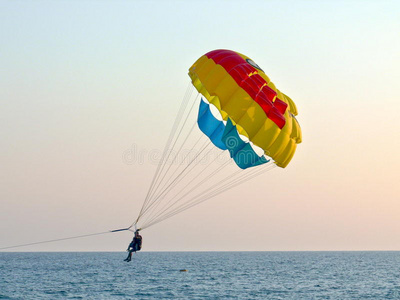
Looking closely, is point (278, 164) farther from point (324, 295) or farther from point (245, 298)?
point (324, 295)

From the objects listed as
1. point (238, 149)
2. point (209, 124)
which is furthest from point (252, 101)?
point (209, 124)

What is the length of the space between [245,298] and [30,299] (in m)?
15.8

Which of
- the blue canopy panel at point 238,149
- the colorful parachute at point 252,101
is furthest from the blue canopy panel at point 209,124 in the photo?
the colorful parachute at point 252,101

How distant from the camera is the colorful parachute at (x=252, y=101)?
24359mm

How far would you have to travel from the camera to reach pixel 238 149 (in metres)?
26.7

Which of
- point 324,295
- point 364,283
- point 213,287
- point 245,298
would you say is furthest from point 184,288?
point 364,283

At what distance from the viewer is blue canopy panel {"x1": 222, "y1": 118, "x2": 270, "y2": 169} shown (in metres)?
26.5

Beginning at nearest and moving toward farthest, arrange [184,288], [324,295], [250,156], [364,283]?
[250,156] < [324,295] < [184,288] < [364,283]

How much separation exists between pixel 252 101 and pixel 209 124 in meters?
4.04

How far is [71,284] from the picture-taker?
183 feet

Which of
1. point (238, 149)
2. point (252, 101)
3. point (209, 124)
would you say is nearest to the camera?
point (252, 101)

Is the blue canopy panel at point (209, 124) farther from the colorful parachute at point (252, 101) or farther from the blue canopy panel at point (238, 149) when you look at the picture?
the colorful parachute at point (252, 101)

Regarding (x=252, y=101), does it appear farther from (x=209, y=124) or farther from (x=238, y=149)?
(x=209, y=124)

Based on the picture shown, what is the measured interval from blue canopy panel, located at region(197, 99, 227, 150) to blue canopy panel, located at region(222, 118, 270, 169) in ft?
2.70
